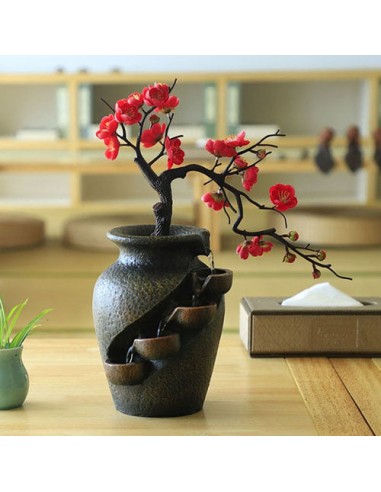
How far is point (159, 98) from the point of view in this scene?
1300 mm

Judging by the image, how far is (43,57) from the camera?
5.89m

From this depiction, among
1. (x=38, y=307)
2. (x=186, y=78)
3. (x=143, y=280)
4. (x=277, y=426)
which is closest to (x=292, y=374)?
(x=277, y=426)

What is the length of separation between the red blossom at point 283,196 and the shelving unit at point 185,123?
14.1 feet

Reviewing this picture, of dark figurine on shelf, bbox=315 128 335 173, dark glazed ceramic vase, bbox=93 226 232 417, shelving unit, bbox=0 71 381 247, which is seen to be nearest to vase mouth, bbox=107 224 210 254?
dark glazed ceramic vase, bbox=93 226 232 417

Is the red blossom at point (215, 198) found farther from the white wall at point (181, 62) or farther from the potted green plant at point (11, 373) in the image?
the white wall at point (181, 62)

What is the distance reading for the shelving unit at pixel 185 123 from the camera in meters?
5.72

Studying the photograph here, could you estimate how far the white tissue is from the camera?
5.76 feet

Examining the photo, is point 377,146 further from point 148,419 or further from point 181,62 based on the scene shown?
point 148,419

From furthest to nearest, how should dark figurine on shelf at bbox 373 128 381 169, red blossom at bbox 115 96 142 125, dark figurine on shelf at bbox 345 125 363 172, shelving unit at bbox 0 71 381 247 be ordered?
1. shelving unit at bbox 0 71 381 247
2. dark figurine on shelf at bbox 373 128 381 169
3. dark figurine on shelf at bbox 345 125 363 172
4. red blossom at bbox 115 96 142 125

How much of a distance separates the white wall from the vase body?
461cm

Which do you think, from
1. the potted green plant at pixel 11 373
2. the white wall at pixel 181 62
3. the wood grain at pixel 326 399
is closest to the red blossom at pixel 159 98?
the potted green plant at pixel 11 373

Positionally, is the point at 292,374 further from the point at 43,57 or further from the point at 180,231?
the point at 43,57

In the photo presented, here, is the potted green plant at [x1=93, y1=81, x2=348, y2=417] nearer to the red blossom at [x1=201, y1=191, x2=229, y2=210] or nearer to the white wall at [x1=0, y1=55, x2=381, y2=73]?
the red blossom at [x1=201, y1=191, x2=229, y2=210]

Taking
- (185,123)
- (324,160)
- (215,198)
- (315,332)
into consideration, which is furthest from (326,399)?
(185,123)
